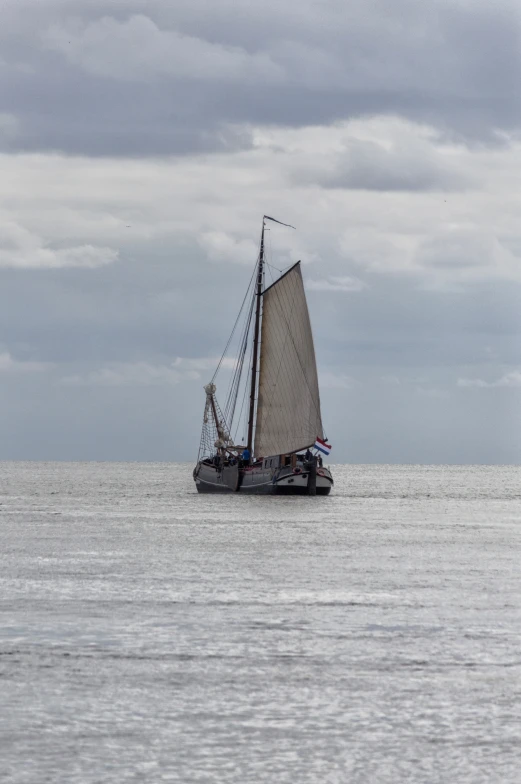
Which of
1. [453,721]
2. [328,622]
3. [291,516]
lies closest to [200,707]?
[453,721]

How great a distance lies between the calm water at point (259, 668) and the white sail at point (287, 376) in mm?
53701

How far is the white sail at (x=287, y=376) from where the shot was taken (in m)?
108

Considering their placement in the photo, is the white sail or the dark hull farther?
the white sail

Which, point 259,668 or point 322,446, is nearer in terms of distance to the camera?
point 259,668

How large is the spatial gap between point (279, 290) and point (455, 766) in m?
93.5

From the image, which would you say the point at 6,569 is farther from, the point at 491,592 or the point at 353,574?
the point at 491,592

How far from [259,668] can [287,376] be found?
276 ft

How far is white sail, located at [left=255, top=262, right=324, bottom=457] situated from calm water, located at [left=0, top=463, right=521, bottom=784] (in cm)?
5370

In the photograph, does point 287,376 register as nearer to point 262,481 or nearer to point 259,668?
point 262,481

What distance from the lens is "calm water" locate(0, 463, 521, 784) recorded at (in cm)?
1755

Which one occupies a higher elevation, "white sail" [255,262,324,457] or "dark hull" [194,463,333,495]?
"white sail" [255,262,324,457]

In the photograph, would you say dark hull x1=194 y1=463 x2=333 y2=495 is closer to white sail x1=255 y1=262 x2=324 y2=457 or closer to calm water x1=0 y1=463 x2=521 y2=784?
white sail x1=255 y1=262 x2=324 y2=457

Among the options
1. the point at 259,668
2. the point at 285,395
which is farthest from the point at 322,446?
the point at 259,668

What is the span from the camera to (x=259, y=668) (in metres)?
24.4
